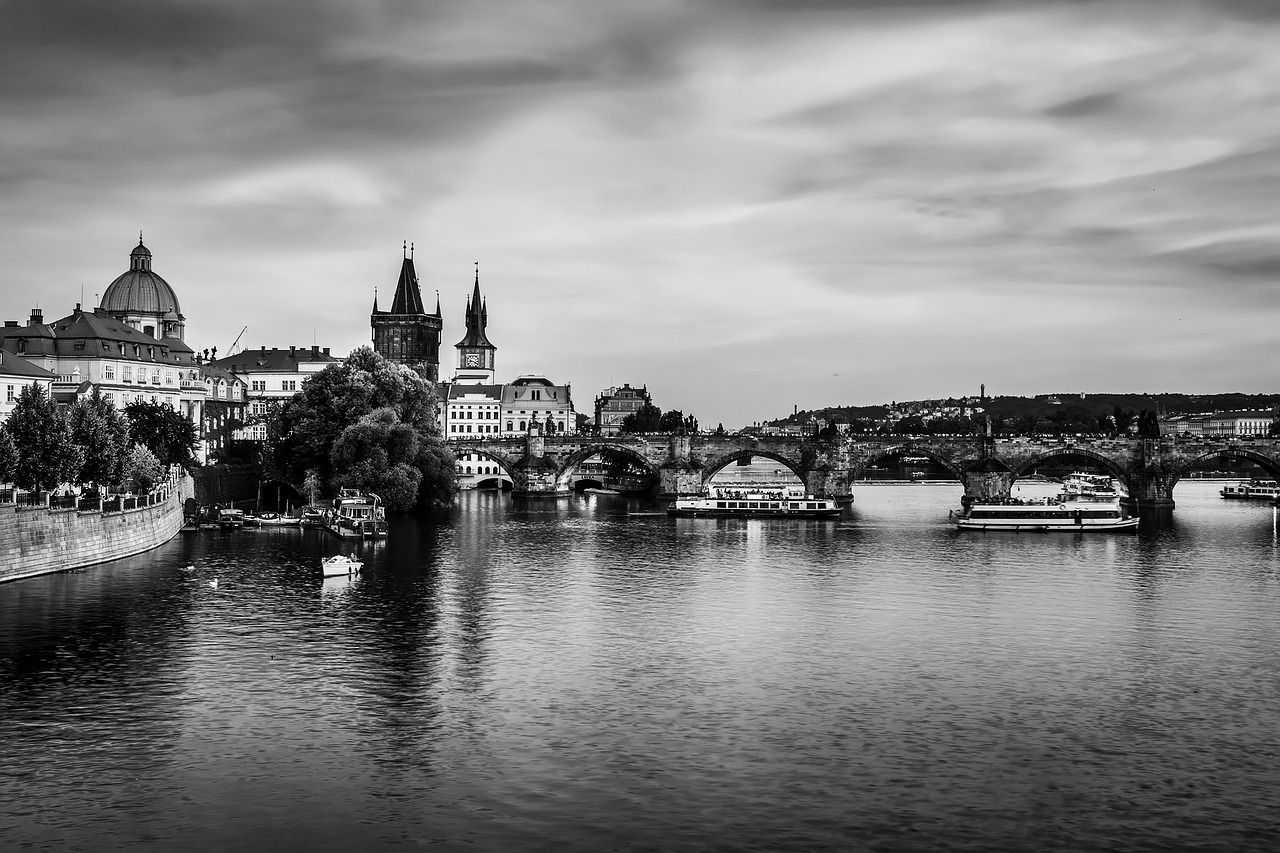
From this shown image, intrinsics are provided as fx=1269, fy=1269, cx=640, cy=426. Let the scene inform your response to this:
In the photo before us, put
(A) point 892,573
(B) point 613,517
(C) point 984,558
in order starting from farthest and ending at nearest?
(B) point 613,517 → (C) point 984,558 → (A) point 892,573

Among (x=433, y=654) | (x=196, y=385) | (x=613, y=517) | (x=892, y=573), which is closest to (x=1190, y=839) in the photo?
(x=433, y=654)

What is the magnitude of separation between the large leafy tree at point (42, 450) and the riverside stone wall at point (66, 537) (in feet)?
14.9

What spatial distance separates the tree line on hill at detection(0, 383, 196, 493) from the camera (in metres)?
65.9

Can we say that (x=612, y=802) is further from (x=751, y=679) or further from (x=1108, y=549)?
(x=1108, y=549)

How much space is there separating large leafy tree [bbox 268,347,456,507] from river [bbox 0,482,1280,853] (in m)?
26.2

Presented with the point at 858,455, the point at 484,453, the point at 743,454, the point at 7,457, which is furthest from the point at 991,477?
the point at 7,457

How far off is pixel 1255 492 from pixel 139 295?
5142 inches

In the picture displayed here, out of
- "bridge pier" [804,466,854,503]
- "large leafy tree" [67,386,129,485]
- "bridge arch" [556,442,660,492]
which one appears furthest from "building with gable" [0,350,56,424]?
"bridge pier" [804,466,854,503]

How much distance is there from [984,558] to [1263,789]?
148ft

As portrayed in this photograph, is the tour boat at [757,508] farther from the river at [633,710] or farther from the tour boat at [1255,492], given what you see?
the tour boat at [1255,492]

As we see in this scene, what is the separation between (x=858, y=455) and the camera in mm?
130625

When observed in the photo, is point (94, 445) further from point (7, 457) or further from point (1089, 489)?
point (1089, 489)

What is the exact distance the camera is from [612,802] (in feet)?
93.4

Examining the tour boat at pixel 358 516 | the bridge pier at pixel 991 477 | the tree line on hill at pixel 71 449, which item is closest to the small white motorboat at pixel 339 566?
the tree line on hill at pixel 71 449
